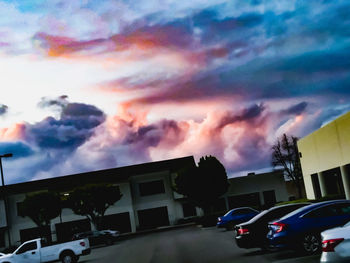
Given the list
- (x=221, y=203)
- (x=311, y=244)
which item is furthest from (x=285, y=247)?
(x=221, y=203)

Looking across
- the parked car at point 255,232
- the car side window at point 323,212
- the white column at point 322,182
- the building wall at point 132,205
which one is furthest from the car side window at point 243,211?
the building wall at point 132,205

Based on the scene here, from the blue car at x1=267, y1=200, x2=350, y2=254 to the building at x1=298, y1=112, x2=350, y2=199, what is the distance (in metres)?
17.0

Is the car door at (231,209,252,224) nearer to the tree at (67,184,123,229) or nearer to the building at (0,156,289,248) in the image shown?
the tree at (67,184,123,229)

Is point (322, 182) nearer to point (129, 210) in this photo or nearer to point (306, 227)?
point (306, 227)

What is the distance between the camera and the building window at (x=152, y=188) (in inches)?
2608

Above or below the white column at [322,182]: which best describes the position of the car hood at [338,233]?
below

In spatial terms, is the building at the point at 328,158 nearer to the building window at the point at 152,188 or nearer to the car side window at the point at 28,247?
the car side window at the point at 28,247

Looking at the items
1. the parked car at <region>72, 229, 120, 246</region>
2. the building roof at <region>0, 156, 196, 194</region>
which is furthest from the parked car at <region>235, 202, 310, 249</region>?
the building roof at <region>0, 156, 196, 194</region>

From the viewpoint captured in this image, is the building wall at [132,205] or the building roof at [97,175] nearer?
the building wall at [132,205]

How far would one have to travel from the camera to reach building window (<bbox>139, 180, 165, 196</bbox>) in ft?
217

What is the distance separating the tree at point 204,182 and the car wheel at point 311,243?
137 feet

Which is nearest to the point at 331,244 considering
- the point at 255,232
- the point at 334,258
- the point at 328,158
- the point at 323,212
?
the point at 334,258

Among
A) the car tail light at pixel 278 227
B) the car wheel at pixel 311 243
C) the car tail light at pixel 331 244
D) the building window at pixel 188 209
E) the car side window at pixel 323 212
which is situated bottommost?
the car wheel at pixel 311 243

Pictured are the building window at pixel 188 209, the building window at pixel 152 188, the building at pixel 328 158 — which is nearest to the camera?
the building at pixel 328 158
